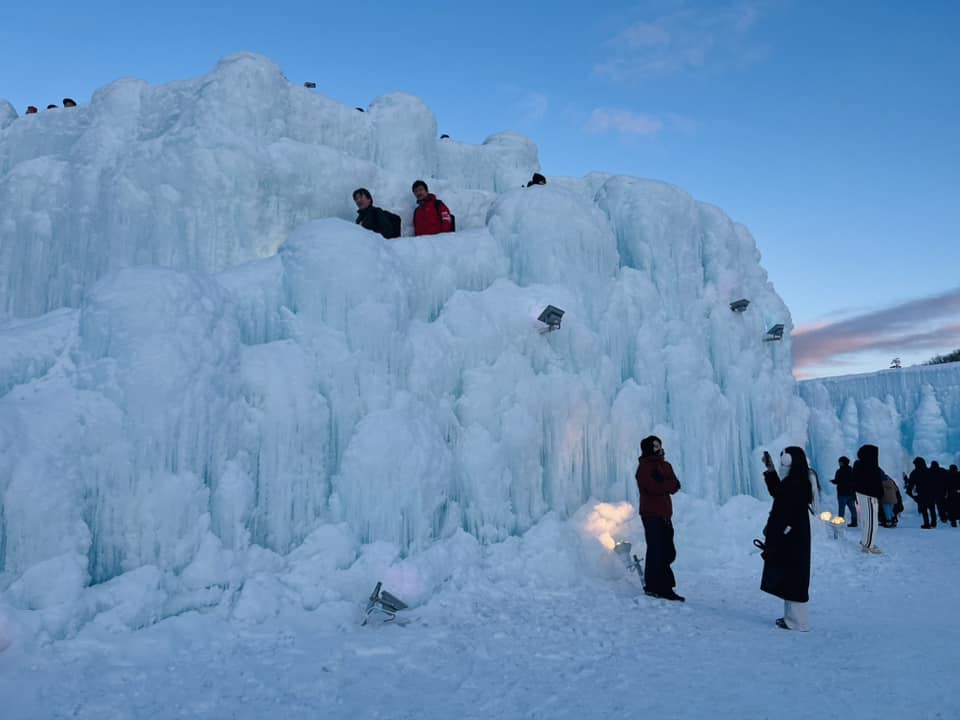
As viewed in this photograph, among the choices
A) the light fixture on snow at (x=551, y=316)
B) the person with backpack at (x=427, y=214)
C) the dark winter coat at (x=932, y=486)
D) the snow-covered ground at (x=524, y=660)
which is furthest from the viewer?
the dark winter coat at (x=932, y=486)

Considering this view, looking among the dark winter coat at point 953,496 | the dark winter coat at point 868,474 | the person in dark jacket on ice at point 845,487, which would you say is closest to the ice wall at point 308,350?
the dark winter coat at point 868,474

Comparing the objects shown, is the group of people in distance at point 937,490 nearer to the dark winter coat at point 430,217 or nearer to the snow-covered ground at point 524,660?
the snow-covered ground at point 524,660

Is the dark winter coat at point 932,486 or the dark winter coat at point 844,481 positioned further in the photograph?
the dark winter coat at point 932,486

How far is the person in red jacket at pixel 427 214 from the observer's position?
945 cm

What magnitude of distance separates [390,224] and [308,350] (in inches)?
114

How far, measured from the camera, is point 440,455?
7258 millimetres

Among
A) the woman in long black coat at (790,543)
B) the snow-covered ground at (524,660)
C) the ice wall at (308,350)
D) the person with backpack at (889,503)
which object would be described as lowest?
the person with backpack at (889,503)

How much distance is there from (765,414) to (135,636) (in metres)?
9.72

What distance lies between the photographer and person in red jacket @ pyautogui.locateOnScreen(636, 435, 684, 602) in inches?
280

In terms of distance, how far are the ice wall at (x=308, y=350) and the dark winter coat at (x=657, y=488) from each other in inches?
55.6

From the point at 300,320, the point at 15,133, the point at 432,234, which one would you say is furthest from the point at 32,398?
the point at 15,133

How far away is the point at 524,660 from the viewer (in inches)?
193

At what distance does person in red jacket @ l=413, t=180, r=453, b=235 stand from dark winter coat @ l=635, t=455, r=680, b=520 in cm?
447

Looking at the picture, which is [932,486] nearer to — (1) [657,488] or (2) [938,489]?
(2) [938,489]
